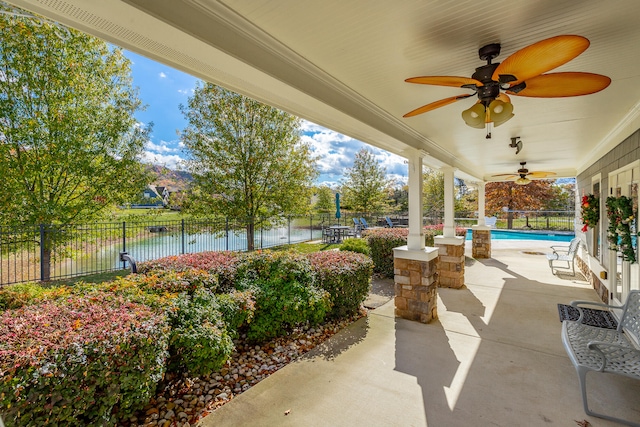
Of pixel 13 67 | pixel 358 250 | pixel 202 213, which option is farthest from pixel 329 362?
pixel 13 67

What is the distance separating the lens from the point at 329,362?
2832mm

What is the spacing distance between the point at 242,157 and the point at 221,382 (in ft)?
22.2

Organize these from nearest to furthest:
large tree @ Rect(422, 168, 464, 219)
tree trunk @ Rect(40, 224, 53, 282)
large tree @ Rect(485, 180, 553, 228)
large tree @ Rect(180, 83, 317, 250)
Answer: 1. tree trunk @ Rect(40, 224, 53, 282)
2. large tree @ Rect(180, 83, 317, 250)
3. large tree @ Rect(485, 180, 553, 228)
4. large tree @ Rect(422, 168, 464, 219)

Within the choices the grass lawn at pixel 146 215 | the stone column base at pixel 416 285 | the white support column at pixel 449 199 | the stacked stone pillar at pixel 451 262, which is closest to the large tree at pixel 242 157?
the grass lawn at pixel 146 215

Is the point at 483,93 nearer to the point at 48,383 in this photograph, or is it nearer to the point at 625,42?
the point at 625,42

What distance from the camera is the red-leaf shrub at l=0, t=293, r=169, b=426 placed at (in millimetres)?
1479

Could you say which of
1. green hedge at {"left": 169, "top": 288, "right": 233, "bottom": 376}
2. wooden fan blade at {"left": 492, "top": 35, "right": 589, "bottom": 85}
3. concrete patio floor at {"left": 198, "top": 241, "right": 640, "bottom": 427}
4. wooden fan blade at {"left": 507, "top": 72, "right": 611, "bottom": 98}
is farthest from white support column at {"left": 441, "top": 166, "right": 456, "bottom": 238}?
green hedge at {"left": 169, "top": 288, "right": 233, "bottom": 376}

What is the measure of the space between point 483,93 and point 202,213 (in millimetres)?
7797

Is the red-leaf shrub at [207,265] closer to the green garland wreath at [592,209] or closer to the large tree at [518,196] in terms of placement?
the green garland wreath at [592,209]

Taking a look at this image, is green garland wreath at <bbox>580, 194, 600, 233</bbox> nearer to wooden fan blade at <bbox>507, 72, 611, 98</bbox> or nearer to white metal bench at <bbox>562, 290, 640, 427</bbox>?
white metal bench at <bbox>562, 290, 640, 427</bbox>

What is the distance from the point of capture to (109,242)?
7344 mm

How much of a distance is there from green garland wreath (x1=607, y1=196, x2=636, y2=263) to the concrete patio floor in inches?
46.1

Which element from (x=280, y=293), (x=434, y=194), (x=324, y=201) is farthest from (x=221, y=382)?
(x=324, y=201)

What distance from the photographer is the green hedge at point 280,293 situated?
10.0 ft
